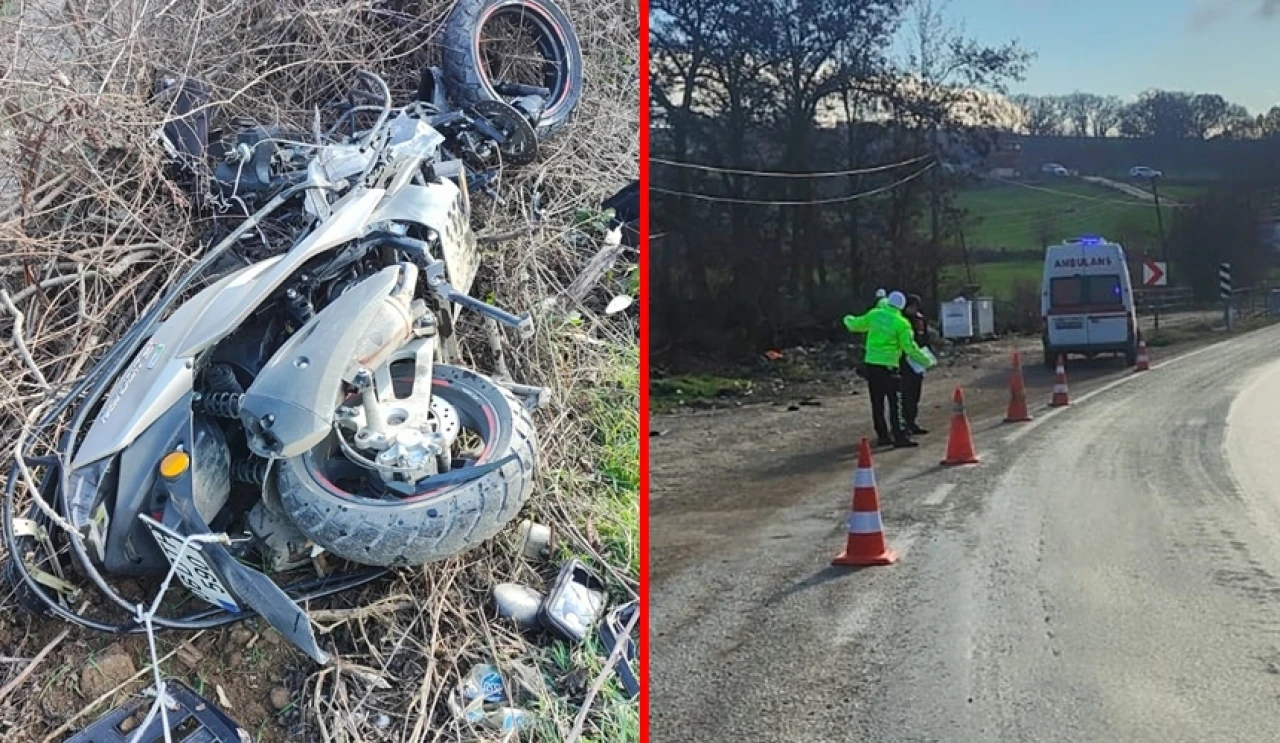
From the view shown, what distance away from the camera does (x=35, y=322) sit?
3.11 metres

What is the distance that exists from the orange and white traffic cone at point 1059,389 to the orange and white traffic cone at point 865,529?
28cm

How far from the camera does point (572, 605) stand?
2805 millimetres

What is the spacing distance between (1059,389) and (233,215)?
8.07 feet

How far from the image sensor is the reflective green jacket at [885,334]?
55.8 inches

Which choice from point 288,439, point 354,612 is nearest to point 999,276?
point 288,439

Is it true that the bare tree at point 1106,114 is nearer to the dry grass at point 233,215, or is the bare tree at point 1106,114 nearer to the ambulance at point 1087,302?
the ambulance at point 1087,302

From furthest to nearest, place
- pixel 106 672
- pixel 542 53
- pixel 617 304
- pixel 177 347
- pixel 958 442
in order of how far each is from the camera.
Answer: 1. pixel 542 53
2. pixel 617 304
3. pixel 106 672
4. pixel 177 347
5. pixel 958 442

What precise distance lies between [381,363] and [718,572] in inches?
41.1

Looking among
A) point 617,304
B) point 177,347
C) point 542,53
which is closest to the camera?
point 177,347

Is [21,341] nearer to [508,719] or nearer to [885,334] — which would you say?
[508,719]

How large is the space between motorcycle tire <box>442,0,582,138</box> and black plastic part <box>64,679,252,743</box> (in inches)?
78.8

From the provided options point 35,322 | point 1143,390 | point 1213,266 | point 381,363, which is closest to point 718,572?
point 1143,390

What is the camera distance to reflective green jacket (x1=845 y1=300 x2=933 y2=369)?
1418mm

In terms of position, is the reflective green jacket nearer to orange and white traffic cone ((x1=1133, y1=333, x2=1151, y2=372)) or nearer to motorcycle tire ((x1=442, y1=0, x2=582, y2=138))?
orange and white traffic cone ((x1=1133, y1=333, x2=1151, y2=372))
